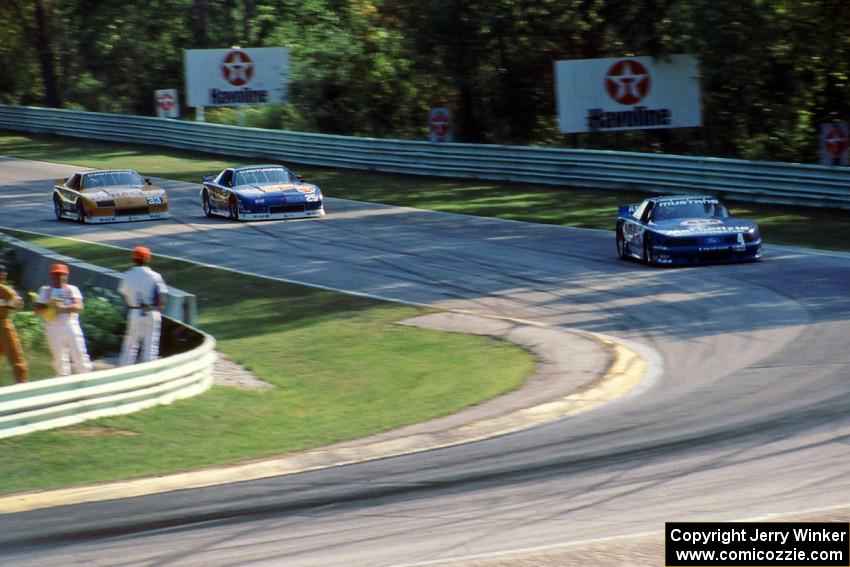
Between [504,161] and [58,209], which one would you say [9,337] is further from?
[504,161]

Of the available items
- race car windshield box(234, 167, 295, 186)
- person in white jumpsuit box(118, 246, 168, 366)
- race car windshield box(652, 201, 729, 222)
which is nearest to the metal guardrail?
race car windshield box(652, 201, 729, 222)

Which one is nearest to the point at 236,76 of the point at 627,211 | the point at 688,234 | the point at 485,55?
the point at 485,55

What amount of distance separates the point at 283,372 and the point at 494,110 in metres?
25.7

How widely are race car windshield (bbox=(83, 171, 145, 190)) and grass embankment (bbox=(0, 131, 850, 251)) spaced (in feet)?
17.2

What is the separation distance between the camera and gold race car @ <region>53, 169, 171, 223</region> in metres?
28.1

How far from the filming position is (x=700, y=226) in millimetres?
20672

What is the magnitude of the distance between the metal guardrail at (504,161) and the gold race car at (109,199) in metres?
8.36

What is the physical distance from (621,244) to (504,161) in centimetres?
1123

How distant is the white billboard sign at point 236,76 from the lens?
44969mm

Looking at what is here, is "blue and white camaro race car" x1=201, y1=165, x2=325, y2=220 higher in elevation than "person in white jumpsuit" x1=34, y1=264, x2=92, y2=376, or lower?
higher

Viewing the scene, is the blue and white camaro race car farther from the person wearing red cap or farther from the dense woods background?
the person wearing red cap

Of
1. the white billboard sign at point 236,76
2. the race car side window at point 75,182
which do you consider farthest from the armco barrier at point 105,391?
the white billboard sign at point 236,76

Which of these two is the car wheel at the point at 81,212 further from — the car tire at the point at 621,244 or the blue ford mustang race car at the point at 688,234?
the blue ford mustang race car at the point at 688,234

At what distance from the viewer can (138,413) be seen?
12.5 metres
